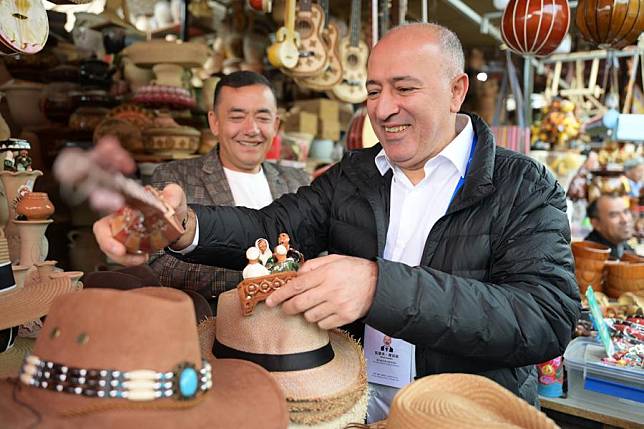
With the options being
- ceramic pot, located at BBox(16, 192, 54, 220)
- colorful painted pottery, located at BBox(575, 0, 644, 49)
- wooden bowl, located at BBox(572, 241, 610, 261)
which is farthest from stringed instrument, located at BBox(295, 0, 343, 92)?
ceramic pot, located at BBox(16, 192, 54, 220)

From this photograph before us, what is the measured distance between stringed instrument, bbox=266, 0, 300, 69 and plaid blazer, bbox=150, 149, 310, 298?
2.35ft

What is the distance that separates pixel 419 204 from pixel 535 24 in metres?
2.07

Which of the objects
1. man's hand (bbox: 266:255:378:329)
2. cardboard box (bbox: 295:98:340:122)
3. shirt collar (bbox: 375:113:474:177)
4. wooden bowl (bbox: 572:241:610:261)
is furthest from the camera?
cardboard box (bbox: 295:98:340:122)

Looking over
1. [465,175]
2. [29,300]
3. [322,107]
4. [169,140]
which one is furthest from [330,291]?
[322,107]

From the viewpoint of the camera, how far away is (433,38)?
1619mm

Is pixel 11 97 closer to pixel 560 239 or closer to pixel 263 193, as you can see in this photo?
pixel 263 193

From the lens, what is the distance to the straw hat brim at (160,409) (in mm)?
782

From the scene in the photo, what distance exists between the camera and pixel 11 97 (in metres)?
3.10

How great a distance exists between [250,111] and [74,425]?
2.21 m

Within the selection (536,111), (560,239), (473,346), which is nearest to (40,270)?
(473,346)

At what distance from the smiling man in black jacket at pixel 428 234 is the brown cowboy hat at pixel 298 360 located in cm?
5

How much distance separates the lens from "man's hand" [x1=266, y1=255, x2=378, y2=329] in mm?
1105

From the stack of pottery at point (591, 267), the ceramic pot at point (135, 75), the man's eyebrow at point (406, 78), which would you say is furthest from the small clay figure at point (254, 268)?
the ceramic pot at point (135, 75)

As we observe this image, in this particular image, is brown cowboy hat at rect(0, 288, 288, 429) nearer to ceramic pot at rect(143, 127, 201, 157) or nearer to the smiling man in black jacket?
the smiling man in black jacket
